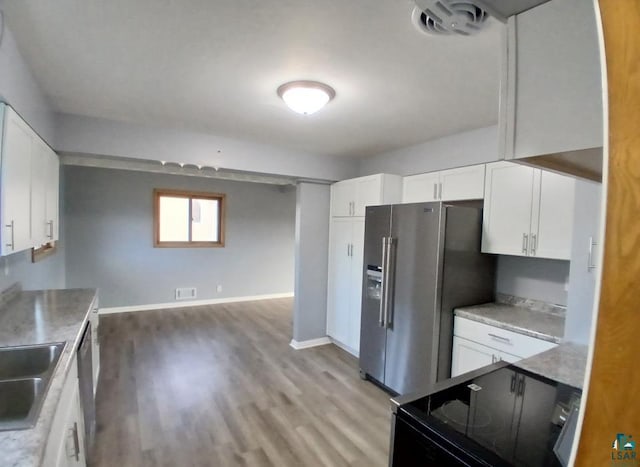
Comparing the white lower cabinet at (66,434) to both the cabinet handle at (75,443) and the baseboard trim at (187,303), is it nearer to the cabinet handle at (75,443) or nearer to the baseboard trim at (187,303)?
the cabinet handle at (75,443)

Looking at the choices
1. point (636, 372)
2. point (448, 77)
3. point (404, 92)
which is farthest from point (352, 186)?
point (636, 372)

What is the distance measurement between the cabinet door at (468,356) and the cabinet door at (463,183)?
48.2 inches

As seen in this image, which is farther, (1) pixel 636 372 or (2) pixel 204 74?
(2) pixel 204 74

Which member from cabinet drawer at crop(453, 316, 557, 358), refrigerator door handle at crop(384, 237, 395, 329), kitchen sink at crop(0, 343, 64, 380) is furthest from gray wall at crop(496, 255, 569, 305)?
kitchen sink at crop(0, 343, 64, 380)

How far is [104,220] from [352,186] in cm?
402

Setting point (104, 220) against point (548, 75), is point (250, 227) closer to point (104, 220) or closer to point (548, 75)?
point (104, 220)

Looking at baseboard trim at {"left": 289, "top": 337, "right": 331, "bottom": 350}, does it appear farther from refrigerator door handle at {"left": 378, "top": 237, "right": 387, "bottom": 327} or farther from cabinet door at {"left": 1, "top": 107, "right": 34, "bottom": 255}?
cabinet door at {"left": 1, "top": 107, "right": 34, "bottom": 255}

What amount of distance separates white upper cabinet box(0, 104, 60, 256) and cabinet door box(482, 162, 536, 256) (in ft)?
10.3

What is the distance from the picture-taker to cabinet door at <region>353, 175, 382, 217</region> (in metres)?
3.38

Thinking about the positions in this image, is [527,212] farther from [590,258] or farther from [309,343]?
[309,343]

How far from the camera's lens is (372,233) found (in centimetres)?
317

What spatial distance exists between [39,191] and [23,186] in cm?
42

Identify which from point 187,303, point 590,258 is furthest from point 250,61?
point 187,303

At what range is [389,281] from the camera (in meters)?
2.90
